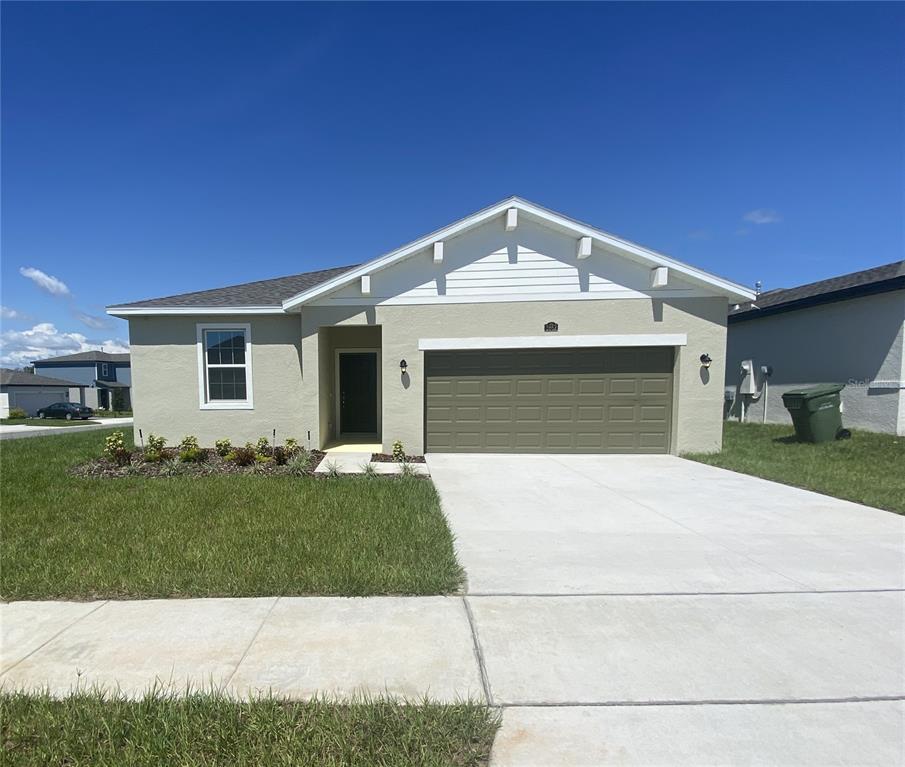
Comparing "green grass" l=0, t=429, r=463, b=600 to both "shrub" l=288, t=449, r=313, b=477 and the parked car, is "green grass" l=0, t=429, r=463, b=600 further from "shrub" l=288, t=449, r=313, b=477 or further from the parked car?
the parked car

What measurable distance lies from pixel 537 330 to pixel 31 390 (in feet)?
160

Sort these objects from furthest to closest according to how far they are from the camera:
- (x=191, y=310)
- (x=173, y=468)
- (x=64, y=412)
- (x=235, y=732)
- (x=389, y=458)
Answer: (x=64, y=412), (x=191, y=310), (x=389, y=458), (x=173, y=468), (x=235, y=732)

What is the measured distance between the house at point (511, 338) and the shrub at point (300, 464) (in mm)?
1338

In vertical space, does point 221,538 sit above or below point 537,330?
below

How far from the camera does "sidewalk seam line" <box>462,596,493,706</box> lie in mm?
2477

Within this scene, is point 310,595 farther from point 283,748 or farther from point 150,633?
point 283,748

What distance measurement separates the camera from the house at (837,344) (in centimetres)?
1065

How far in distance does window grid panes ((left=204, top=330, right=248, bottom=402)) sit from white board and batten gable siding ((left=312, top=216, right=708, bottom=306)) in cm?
247

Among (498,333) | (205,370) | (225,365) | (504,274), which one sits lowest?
(205,370)

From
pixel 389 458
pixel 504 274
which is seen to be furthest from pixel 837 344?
pixel 389 458

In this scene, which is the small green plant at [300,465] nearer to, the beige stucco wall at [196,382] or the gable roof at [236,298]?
the beige stucco wall at [196,382]

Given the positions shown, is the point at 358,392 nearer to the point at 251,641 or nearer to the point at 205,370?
the point at 205,370

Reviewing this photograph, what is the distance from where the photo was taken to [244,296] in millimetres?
10836

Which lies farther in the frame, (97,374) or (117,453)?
(97,374)
